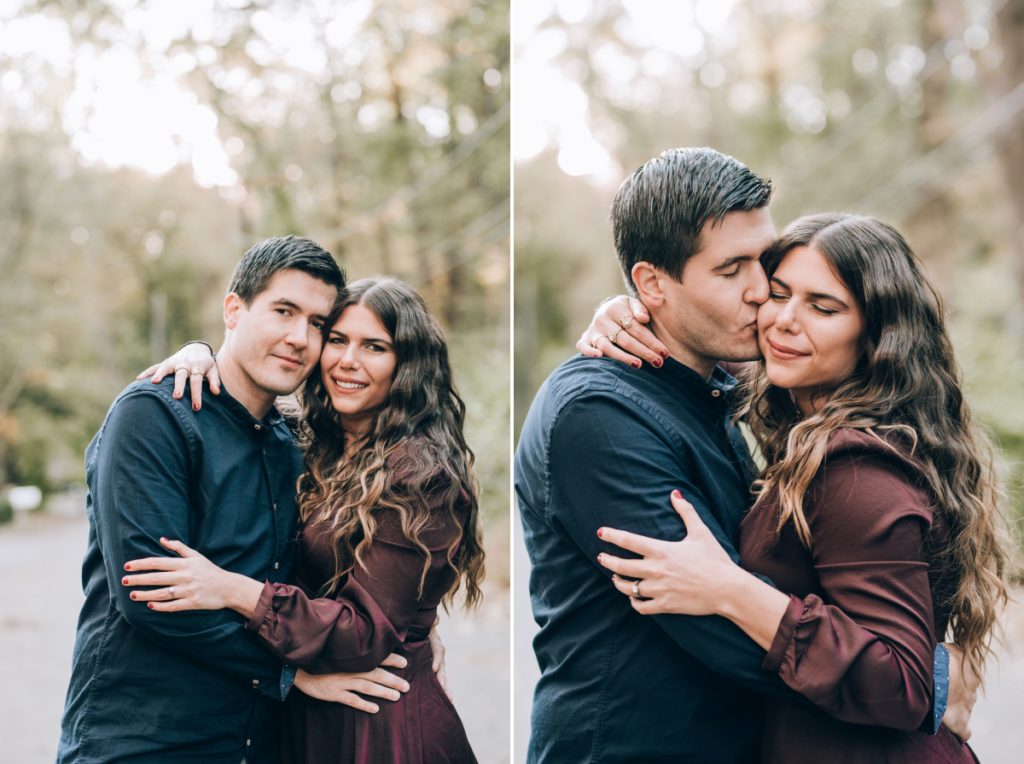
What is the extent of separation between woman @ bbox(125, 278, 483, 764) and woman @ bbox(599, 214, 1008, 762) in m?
0.57

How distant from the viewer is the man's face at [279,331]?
7.36ft

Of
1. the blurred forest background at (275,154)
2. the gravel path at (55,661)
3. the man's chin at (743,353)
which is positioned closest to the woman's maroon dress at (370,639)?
the man's chin at (743,353)

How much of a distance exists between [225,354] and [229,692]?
2.57 feet

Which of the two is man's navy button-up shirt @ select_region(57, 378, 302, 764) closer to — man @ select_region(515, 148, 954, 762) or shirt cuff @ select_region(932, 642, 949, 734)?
man @ select_region(515, 148, 954, 762)

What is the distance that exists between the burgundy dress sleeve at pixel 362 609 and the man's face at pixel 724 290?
0.73 metres

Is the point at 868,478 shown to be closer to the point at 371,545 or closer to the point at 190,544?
the point at 371,545

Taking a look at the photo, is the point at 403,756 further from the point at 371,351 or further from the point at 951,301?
the point at 951,301

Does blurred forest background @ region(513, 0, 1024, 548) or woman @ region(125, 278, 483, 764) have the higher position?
blurred forest background @ region(513, 0, 1024, 548)

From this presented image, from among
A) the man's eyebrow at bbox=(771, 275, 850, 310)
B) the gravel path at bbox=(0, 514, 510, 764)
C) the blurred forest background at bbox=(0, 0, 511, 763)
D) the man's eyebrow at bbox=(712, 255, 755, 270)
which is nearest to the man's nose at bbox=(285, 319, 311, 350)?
the man's eyebrow at bbox=(712, 255, 755, 270)

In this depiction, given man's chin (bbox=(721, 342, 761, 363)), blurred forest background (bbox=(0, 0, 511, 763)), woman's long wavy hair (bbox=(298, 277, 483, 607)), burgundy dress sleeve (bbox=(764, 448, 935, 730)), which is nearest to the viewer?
burgundy dress sleeve (bbox=(764, 448, 935, 730))

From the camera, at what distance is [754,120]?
17.4 meters

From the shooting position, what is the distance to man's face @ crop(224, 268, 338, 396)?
2.24 metres

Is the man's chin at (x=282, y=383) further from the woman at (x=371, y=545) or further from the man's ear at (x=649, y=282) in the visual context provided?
the man's ear at (x=649, y=282)

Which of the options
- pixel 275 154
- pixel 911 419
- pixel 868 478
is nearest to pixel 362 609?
pixel 868 478
